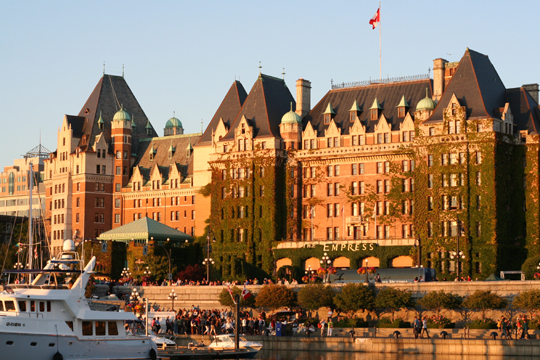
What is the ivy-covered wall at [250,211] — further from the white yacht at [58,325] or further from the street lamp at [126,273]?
the white yacht at [58,325]

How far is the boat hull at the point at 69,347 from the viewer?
5991 cm

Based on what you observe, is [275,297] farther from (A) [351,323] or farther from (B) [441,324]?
(B) [441,324]

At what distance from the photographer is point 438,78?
383 feet

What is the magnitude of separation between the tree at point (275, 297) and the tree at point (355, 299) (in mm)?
5694

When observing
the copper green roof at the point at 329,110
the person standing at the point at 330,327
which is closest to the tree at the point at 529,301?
the person standing at the point at 330,327

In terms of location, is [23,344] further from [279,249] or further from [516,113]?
[516,113]

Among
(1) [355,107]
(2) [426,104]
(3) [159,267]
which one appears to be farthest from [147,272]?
(2) [426,104]

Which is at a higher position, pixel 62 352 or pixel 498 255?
pixel 498 255

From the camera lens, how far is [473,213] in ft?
353

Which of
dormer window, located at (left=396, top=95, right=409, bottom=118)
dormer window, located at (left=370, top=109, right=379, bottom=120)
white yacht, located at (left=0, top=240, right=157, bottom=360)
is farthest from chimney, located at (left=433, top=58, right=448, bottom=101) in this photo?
white yacht, located at (left=0, top=240, right=157, bottom=360)

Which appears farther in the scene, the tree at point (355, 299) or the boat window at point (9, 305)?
the tree at point (355, 299)

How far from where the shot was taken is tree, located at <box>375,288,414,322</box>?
87.2 metres

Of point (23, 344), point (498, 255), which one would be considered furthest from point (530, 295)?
point (23, 344)

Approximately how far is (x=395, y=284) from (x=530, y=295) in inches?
532
